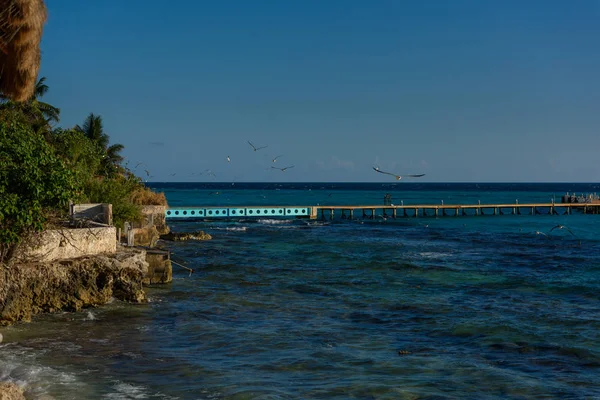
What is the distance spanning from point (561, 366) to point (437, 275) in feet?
42.8

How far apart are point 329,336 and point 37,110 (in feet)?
85.9

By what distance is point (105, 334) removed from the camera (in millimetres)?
15547

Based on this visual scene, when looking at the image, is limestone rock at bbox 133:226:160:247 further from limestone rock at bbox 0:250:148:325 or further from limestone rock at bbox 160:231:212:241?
limestone rock at bbox 0:250:148:325

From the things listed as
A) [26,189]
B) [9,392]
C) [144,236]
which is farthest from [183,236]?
[9,392]

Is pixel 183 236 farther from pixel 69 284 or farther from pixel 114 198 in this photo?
pixel 69 284

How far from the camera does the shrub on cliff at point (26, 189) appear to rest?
15664 mm

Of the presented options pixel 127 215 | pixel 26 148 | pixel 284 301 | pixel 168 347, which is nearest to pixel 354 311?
pixel 284 301

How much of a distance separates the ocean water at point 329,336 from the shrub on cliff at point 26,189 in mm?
2240

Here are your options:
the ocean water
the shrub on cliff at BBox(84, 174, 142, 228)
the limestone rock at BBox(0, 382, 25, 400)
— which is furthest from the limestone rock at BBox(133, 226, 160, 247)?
the limestone rock at BBox(0, 382, 25, 400)

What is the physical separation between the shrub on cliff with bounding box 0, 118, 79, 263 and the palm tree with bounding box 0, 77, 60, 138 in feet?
50.4

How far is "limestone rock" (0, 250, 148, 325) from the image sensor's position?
52.4ft

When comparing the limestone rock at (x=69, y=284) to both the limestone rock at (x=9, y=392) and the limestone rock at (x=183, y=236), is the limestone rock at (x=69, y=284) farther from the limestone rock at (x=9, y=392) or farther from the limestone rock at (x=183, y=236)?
the limestone rock at (x=183, y=236)

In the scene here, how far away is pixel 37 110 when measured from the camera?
119ft

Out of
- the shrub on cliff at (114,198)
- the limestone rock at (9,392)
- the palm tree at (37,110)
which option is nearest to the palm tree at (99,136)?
the palm tree at (37,110)
